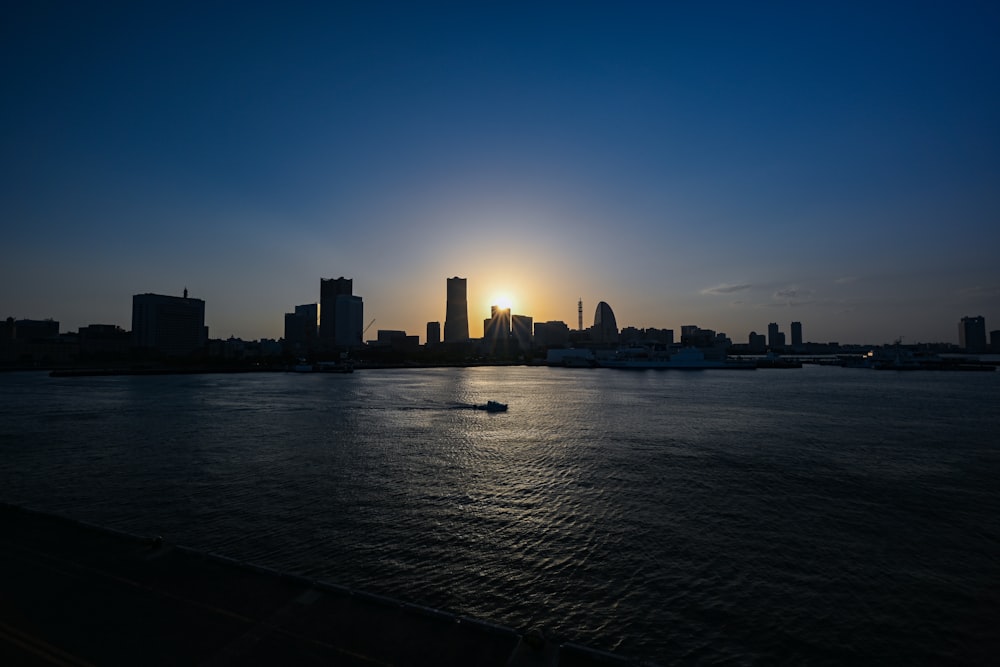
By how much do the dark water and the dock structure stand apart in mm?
2983

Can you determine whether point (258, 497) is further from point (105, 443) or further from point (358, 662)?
point (105, 443)

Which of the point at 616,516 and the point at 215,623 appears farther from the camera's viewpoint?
the point at 616,516

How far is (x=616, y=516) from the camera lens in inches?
789

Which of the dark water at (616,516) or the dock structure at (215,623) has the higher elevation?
the dock structure at (215,623)

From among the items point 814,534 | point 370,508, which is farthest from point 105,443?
point 814,534

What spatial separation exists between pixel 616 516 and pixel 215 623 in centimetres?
1522

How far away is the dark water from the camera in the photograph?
40.5 ft

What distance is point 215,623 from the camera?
9.38 m

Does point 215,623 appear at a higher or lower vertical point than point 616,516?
higher

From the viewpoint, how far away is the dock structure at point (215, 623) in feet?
27.3

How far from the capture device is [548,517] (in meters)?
20.1

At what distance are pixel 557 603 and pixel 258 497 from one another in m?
16.0

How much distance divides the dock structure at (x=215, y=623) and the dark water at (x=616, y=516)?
298cm

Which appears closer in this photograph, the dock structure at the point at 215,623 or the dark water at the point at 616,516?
the dock structure at the point at 215,623
